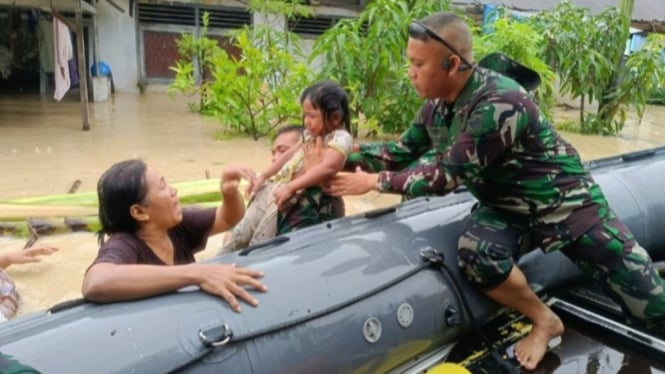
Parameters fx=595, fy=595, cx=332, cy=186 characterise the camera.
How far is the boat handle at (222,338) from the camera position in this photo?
4.94 feet

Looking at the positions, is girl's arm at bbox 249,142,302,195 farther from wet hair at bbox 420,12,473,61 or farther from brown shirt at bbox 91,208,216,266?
wet hair at bbox 420,12,473,61

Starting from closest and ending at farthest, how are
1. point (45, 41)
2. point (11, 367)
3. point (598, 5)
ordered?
point (11, 367) → point (45, 41) → point (598, 5)

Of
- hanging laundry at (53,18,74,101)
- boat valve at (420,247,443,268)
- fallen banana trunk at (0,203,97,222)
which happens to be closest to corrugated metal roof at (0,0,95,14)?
hanging laundry at (53,18,74,101)

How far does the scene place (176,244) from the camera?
2.02 m

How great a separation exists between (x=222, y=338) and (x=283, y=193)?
873 mm

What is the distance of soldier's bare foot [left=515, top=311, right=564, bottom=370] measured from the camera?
2135mm

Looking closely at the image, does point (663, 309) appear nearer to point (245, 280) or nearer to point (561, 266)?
point (561, 266)

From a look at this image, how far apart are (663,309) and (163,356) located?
1.78 metres

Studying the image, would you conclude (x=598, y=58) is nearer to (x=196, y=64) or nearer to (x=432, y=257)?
(x=196, y=64)

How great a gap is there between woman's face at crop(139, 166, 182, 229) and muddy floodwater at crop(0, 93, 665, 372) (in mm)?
1950

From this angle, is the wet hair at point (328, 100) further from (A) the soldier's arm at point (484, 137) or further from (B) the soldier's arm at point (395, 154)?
(A) the soldier's arm at point (484, 137)

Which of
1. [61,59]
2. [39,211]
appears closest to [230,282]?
[39,211]

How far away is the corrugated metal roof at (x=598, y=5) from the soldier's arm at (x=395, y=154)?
32.4 ft

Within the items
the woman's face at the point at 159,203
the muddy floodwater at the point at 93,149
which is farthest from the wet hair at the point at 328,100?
the muddy floodwater at the point at 93,149
